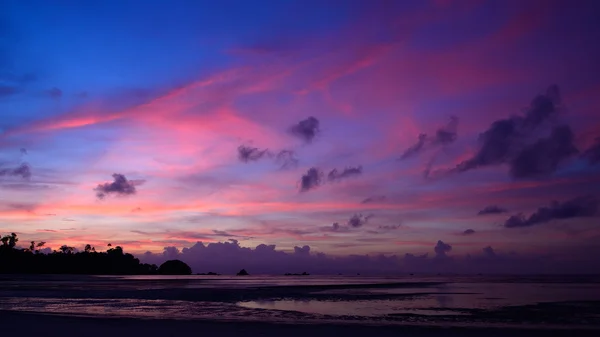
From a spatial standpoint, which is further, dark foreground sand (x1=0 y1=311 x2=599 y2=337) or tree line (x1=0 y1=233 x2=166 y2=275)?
tree line (x1=0 y1=233 x2=166 y2=275)

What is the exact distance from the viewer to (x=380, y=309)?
35.2m

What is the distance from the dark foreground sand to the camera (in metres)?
21.5

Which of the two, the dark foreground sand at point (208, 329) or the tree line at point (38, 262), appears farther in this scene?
the tree line at point (38, 262)

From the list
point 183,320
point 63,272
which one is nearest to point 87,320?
point 183,320

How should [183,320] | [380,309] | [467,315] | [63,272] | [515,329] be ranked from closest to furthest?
[515,329] → [183,320] → [467,315] → [380,309] → [63,272]

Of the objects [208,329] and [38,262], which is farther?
[38,262]

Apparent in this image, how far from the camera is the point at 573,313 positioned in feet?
108

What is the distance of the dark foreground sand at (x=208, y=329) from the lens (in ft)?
70.6

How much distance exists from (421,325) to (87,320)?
58.9ft

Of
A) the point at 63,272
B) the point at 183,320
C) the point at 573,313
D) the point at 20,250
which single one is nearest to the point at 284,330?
the point at 183,320

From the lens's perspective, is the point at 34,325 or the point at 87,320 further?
the point at 87,320

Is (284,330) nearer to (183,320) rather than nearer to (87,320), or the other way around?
(183,320)

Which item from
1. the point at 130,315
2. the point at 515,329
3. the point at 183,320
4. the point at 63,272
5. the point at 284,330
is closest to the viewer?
the point at 284,330

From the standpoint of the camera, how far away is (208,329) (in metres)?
22.9
